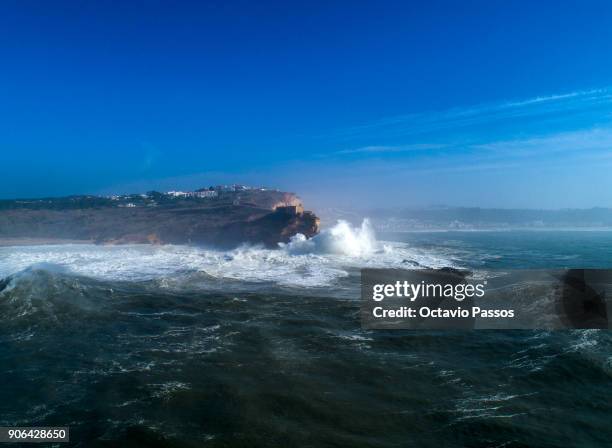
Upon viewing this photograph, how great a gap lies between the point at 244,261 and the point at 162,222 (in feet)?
83.2

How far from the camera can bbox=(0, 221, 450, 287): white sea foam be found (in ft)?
82.3

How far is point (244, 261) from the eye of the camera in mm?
31188

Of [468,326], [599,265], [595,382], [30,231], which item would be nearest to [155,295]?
[468,326]

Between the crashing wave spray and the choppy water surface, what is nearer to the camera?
the choppy water surface

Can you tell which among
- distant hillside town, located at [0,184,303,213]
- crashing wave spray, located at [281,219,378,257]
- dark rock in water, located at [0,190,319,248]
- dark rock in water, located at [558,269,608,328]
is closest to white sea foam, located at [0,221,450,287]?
crashing wave spray, located at [281,219,378,257]

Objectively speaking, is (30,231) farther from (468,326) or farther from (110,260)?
(468,326)

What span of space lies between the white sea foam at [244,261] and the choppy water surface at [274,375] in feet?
16.9

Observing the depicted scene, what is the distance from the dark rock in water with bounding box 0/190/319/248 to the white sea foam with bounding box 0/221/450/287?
14.3 ft

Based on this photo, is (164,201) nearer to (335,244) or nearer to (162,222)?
(162,222)

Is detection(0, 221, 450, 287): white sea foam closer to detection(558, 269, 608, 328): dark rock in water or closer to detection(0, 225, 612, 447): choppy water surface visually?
detection(0, 225, 612, 447): choppy water surface

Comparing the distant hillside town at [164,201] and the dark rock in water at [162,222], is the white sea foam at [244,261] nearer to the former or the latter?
the dark rock in water at [162,222]

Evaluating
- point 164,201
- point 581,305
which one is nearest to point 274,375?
point 581,305

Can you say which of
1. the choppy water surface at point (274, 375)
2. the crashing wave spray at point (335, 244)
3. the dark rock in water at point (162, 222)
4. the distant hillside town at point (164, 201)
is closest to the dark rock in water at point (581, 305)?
the choppy water surface at point (274, 375)

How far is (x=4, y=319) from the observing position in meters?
15.4
